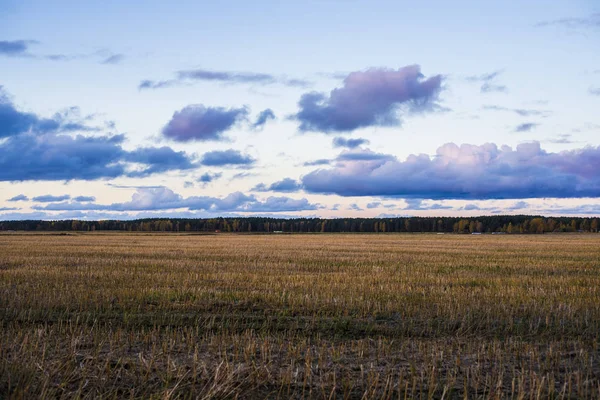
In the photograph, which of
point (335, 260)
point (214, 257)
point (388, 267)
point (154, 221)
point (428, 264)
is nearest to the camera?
point (388, 267)

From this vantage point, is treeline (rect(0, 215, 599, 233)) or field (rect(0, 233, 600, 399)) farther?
treeline (rect(0, 215, 599, 233))

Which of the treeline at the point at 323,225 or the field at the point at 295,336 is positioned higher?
the field at the point at 295,336

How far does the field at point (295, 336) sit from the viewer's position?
8078 millimetres

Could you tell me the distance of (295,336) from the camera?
1209 cm

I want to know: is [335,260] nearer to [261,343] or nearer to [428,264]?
[428,264]

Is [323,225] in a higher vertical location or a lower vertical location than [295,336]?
lower

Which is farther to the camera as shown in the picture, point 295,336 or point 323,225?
point 323,225

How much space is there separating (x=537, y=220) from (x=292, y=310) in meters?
168

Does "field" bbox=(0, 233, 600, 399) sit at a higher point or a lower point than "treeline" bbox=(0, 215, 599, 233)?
higher

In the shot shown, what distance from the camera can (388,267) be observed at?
97.0ft

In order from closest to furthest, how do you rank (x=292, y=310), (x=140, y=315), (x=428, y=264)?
(x=140, y=315) → (x=292, y=310) → (x=428, y=264)

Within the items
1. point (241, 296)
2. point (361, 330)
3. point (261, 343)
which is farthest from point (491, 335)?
point (241, 296)

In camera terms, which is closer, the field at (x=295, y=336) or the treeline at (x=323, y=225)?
the field at (x=295, y=336)

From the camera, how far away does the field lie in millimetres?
8078
